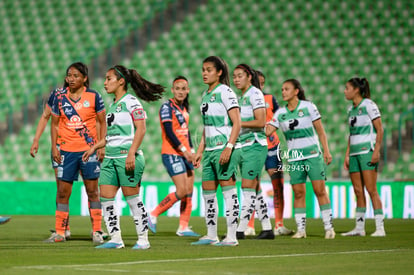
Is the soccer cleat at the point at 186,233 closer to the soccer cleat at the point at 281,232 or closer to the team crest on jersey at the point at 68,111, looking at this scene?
the soccer cleat at the point at 281,232

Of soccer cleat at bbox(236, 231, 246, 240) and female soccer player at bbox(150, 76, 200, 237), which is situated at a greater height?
female soccer player at bbox(150, 76, 200, 237)

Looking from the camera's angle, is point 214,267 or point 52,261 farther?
point 52,261

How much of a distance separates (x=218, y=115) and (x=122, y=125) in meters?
1.10

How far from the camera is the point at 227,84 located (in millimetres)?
9211

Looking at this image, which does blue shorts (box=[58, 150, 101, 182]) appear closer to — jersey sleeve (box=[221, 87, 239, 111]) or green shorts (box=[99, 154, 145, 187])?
green shorts (box=[99, 154, 145, 187])

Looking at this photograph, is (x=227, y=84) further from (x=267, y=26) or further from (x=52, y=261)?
(x=267, y=26)

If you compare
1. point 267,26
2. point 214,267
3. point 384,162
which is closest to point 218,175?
point 214,267

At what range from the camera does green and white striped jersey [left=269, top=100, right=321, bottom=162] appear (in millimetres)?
11008

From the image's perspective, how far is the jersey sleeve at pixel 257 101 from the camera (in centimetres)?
995

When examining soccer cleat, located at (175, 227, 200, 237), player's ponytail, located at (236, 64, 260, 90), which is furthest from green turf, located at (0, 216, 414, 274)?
player's ponytail, located at (236, 64, 260, 90)

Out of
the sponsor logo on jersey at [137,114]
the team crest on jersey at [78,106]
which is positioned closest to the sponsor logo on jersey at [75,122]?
the team crest on jersey at [78,106]

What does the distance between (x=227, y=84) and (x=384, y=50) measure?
13.6 metres

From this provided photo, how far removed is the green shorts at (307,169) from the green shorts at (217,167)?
6.58 ft

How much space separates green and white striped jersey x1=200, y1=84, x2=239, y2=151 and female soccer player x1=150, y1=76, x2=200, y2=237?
203 cm
